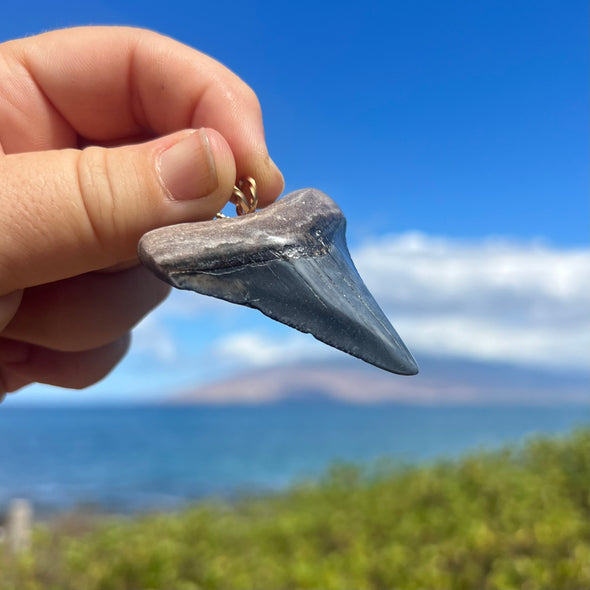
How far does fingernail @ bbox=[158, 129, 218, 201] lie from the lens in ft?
3.96

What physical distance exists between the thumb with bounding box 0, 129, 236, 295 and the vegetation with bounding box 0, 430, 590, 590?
95.5 inches

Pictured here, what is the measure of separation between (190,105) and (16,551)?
3.24 m

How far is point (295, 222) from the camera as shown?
48.6 inches

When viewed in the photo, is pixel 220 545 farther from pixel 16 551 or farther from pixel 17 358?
pixel 17 358

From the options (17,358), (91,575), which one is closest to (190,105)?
(17,358)

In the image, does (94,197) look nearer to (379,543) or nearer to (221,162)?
(221,162)

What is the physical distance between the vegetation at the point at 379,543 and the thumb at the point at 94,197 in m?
2.42

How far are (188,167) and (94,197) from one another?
0.21m

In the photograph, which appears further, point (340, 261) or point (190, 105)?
point (190, 105)

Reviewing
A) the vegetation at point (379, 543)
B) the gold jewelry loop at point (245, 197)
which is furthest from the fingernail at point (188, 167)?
the vegetation at point (379, 543)

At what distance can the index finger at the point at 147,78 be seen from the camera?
1637mm

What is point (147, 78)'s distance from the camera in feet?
5.49

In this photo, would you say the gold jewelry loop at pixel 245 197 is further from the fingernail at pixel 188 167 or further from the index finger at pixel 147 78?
the fingernail at pixel 188 167

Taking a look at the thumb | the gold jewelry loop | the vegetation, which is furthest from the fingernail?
the vegetation
